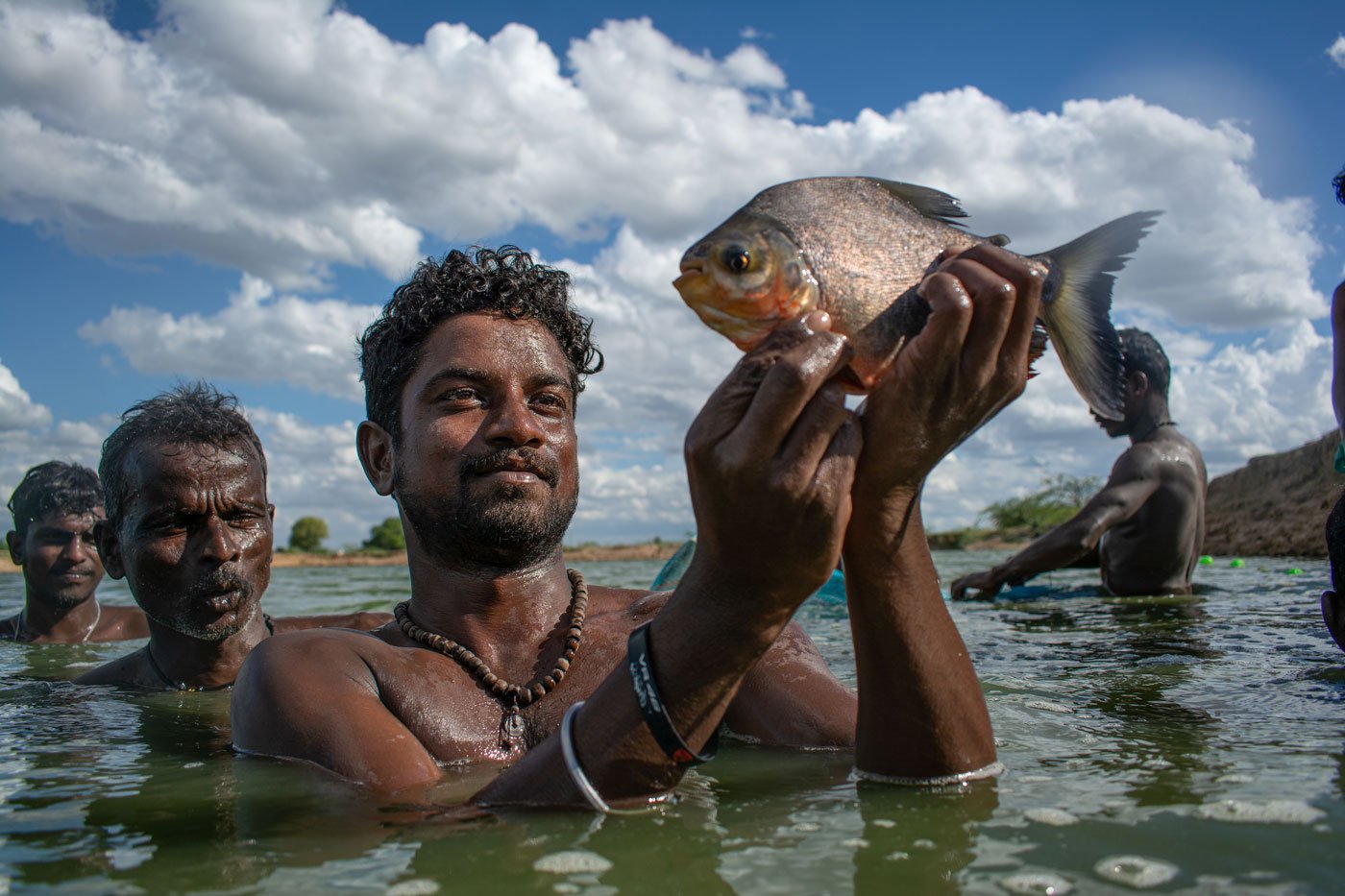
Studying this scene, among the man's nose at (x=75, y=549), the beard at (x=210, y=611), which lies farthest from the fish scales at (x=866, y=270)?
the man's nose at (x=75, y=549)

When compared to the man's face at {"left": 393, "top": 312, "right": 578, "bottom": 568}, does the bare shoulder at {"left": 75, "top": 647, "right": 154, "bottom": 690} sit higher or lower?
lower

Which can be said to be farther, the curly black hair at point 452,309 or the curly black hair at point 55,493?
the curly black hair at point 55,493

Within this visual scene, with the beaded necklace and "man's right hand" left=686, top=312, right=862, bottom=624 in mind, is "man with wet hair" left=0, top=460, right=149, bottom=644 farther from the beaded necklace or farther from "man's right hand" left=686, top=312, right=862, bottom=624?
"man's right hand" left=686, top=312, right=862, bottom=624

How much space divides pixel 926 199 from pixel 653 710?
1.18 metres

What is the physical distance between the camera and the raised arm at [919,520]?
1869 millimetres

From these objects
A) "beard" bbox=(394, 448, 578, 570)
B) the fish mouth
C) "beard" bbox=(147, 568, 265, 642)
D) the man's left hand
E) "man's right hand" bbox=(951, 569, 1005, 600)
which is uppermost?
the fish mouth

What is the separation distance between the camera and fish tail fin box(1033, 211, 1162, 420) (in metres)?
2.12

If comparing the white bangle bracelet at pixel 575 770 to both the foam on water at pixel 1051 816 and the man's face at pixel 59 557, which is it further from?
the man's face at pixel 59 557

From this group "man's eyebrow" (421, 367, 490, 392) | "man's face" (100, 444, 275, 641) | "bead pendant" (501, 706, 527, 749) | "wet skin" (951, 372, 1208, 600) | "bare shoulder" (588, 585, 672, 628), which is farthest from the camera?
"wet skin" (951, 372, 1208, 600)

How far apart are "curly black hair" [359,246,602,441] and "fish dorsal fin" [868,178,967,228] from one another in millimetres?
1630

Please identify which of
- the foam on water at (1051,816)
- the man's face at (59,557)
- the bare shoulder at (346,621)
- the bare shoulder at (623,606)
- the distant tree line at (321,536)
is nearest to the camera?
the foam on water at (1051,816)

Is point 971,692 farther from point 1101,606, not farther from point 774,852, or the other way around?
point 1101,606

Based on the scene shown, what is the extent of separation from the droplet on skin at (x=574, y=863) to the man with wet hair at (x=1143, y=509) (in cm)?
714

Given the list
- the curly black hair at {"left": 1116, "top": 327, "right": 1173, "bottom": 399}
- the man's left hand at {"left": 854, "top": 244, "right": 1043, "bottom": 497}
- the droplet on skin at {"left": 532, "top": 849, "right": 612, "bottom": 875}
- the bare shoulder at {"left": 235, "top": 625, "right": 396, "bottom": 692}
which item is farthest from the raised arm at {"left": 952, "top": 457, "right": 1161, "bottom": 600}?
the droplet on skin at {"left": 532, "top": 849, "right": 612, "bottom": 875}
